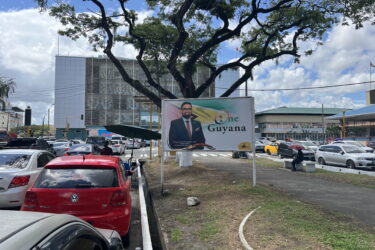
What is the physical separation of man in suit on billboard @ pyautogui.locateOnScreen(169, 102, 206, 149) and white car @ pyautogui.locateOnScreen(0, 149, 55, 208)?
13.5ft

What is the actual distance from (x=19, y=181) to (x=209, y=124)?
5.86 meters

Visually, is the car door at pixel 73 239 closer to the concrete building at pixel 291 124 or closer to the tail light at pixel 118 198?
the tail light at pixel 118 198

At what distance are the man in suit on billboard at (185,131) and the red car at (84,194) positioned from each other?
5.37 m

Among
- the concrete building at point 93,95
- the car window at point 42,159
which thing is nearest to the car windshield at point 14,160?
the car window at point 42,159

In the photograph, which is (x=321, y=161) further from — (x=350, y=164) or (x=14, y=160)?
(x=14, y=160)

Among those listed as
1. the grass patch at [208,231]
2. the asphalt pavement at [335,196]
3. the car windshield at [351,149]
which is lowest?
the grass patch at [208,231]

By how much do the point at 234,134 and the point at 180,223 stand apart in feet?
14.9

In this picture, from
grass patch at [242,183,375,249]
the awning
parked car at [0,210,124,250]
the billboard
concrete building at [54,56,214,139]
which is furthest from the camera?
concrete building at [54,56,214,139]

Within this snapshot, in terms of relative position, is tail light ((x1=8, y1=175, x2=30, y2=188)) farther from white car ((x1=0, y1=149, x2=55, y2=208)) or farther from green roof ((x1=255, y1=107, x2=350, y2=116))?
green roof ((x1=255, y1=107, x2=350, y2=116))

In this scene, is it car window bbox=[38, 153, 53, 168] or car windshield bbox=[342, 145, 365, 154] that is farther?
car windshield bbox=[342, 145, 365, 154]

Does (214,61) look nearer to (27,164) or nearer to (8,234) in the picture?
(27,164)

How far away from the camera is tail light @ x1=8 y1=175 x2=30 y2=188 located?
22.1 feet

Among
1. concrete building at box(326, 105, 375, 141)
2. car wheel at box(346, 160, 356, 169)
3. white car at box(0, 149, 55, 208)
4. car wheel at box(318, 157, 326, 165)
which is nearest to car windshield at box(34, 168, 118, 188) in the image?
white car at box(0, 149, 55, 208)

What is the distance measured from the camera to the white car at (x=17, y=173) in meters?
6.65
